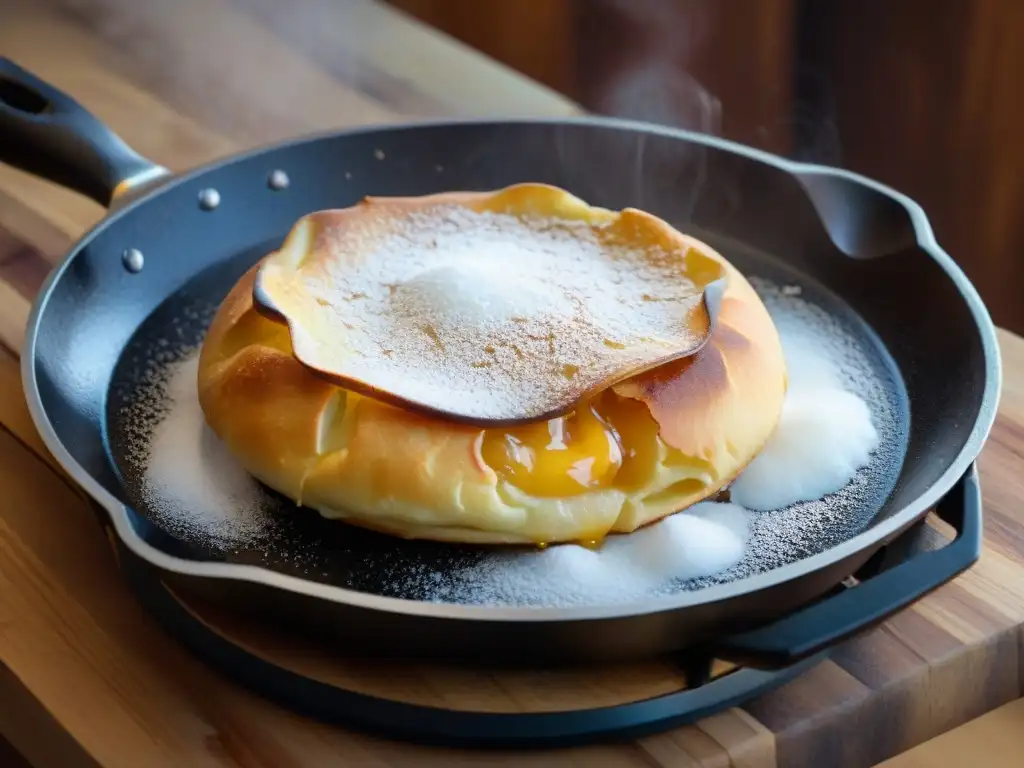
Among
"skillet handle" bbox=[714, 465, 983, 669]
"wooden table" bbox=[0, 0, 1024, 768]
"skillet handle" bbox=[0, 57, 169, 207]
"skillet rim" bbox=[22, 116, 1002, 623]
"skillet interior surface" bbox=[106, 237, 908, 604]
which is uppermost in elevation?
"skillet handle" bbox=[0, 57, 169, 207]

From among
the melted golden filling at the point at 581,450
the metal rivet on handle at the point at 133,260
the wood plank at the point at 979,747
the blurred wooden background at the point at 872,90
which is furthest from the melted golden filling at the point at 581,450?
the blurred wooden background at the point at 872,90

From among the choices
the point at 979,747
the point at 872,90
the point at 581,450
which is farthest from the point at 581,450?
the point at 872,90

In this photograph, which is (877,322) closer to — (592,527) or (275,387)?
(592,527)

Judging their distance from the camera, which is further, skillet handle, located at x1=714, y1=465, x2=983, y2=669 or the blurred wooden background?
the blurred wooden background

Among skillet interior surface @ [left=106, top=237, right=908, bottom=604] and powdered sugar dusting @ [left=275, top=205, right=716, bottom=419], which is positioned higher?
powdered sugar dusting @ [left=275, top=205, right=716, bottom=419]

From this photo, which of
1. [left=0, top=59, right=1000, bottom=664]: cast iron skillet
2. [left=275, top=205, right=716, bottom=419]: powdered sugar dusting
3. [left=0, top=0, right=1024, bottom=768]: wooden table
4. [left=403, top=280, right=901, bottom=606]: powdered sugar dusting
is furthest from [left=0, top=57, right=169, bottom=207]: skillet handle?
[left=403, top=280, right=901, bottom=606]: powdered sugar dusting

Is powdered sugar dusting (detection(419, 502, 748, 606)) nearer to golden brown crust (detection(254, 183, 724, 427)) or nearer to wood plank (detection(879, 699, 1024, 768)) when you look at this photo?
golden brown crust (detection(254, 183, 724, 427))
